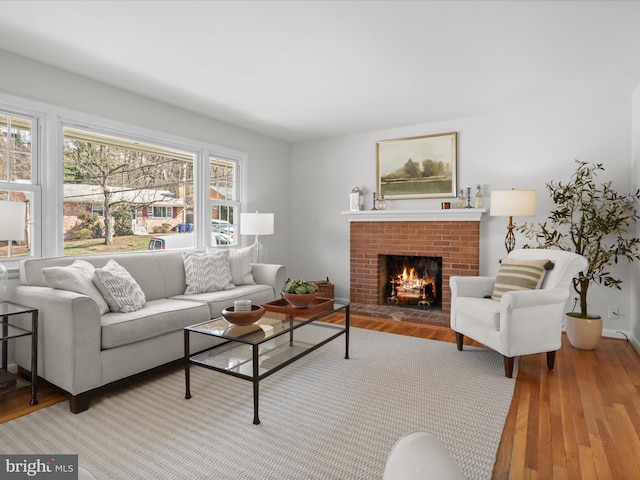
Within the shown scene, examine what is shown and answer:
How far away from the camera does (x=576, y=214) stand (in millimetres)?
3932

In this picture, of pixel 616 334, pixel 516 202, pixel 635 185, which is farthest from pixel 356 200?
pixel 616 334

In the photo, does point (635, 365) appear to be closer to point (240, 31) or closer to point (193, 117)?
point (240, 31)

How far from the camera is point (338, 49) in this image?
2.79 metres

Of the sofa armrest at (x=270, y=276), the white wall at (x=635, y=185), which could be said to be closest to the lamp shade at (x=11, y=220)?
the sofa armrest at (x=270, y=276)

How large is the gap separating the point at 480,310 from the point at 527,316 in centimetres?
33

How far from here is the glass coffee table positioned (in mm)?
2186

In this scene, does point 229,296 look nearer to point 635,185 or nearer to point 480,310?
point 480,310

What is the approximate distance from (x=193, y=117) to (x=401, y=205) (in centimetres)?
275

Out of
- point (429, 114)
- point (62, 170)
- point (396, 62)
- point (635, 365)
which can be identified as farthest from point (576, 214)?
point (62, 170)

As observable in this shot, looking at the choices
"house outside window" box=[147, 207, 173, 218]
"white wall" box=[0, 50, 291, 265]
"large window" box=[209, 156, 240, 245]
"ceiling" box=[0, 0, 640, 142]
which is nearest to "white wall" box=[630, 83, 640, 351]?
"ceiling" box=[0, 0, 640, 142]

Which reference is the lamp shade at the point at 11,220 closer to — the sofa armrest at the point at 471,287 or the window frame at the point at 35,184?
the window frame at the point at 35,184

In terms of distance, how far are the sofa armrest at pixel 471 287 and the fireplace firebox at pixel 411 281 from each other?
1517mm

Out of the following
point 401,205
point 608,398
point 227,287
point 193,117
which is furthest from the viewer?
point 401,205

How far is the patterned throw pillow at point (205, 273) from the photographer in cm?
362
